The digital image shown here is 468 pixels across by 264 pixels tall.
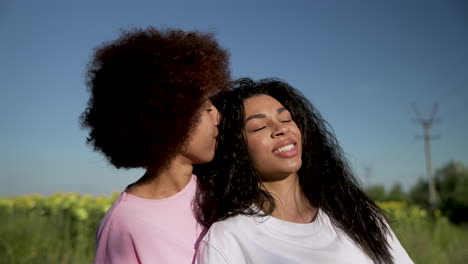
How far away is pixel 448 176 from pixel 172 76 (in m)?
18.3

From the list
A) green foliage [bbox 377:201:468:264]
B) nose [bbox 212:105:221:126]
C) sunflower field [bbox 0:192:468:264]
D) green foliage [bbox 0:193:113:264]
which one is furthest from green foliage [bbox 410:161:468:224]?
nose [bbox 212:105:221:126]

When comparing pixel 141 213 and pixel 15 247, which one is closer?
pixel 141 213

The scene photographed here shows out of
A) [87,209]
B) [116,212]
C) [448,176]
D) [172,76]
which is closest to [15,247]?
[87,209]

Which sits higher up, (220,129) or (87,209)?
(220,129)

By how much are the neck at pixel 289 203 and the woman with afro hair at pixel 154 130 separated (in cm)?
52

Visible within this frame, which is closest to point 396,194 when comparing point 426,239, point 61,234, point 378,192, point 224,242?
point 378,192

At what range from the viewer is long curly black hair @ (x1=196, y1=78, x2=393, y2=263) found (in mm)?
2648

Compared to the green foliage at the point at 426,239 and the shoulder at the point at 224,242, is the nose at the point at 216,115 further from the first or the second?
the green foliage at the point at 426,239

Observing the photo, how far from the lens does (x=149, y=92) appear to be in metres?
2.29

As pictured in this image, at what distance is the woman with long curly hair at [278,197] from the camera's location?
2.35 meters

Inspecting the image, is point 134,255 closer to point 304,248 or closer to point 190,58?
point 304,248

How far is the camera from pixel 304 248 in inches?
94.0

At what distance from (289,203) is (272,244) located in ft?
1.52

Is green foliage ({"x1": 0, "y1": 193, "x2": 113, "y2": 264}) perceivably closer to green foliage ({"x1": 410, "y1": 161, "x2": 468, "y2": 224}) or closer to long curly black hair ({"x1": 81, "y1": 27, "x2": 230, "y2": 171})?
long curly black hair ({"x1": 81, "y1": 27, "x2": 230, "y2": 171})
